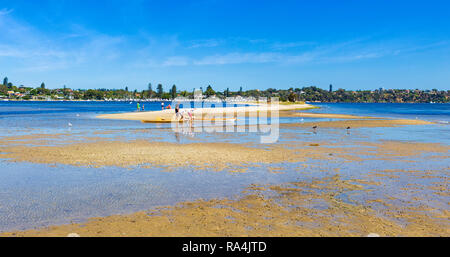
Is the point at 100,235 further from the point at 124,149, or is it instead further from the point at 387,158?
the point at 387,158

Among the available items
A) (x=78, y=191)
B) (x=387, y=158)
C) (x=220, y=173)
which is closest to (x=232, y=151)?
(x=220, y=173)

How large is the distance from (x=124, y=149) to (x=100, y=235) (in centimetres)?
1409

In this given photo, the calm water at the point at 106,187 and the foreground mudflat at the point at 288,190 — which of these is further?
the calm water at the point at 106,187

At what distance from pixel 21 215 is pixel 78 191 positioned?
256cm

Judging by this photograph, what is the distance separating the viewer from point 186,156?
18.9 meters

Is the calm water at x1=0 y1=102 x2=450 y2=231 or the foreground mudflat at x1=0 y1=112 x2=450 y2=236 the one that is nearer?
the foreground mudflat at x1=0 y1=112 x2=450 y2=236

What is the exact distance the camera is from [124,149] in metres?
21.3

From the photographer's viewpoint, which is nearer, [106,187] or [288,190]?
[288,190]

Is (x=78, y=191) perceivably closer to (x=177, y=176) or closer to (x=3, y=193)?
(x=3, y=193)
